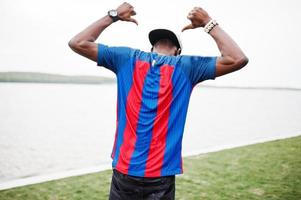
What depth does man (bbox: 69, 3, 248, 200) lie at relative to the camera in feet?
6.70

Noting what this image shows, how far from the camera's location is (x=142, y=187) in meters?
2.07

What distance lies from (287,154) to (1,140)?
6243mm

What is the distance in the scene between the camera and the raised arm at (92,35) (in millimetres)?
2133

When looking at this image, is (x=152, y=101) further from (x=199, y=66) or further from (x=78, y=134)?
(x=78, y=134)

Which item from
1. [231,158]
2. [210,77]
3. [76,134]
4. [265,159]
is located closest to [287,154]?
[265,159]

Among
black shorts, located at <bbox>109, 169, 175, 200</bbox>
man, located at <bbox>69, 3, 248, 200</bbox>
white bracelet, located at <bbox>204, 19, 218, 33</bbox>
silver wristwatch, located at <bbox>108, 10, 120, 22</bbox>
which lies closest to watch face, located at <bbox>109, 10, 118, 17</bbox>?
silver wristwatch, located at <bbox>108, 10, 120, 22</bbox>

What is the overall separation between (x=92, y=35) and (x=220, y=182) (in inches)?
147

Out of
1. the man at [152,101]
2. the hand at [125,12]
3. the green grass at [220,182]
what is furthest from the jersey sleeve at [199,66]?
the green grass at [220,182]

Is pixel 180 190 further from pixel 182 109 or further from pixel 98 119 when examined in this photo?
pixel 98 119

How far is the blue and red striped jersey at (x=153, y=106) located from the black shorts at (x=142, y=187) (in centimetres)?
5

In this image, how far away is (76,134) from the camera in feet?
28.6

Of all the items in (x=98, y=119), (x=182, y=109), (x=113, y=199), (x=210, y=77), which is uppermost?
(x=210, y=77)

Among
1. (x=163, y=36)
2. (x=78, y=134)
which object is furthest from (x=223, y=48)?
(x=78, y=134)

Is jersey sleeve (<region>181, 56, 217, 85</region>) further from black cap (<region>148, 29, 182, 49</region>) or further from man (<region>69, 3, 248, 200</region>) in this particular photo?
black cap (<region>148, 29, 182, 49</region>)
